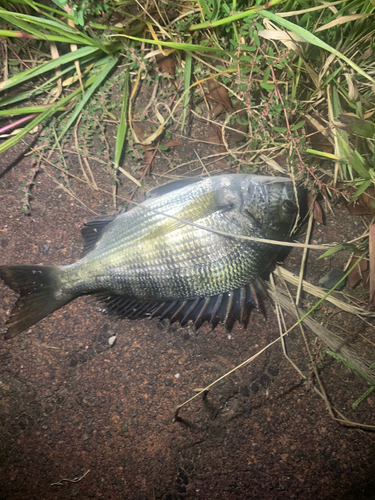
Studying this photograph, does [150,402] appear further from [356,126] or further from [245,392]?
[356,126]

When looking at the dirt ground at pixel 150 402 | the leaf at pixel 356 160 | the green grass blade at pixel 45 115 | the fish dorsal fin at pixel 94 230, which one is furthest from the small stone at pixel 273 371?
the green grass blade at pixel 45 115

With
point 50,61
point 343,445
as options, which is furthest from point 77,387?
point 50,61

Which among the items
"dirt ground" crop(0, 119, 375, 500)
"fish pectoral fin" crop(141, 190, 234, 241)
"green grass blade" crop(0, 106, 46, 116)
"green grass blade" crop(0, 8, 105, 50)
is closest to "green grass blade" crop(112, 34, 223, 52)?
"green grass blade" crop(0, 8, 105, 50)

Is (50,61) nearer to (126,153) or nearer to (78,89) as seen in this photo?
(78,89)

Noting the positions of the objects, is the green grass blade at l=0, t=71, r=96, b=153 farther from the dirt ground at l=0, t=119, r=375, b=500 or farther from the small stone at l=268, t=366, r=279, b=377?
the small stone at l=268, t=366, r=279, b=377

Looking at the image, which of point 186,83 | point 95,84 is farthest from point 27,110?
point 186,83

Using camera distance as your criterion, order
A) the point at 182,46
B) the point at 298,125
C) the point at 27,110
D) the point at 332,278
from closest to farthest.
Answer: the point at 182,46 → the point at 298,125 → the point at 27,110 → the point at 332,278

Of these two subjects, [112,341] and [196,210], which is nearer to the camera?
[196,210]
